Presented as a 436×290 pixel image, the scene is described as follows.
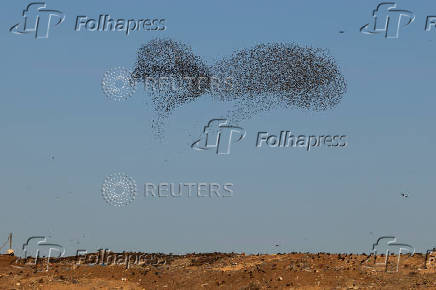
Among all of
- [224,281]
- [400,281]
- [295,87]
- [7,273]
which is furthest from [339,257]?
[7,273]

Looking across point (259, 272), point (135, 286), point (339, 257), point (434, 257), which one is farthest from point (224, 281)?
point (434, 257)

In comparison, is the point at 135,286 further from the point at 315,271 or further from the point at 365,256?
the point at 365,256

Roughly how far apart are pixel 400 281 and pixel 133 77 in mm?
16454

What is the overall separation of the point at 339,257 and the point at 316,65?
33.1ft

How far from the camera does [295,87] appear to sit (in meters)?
38.3

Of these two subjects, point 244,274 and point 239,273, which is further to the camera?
point 239,273

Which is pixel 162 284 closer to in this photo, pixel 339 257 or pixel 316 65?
pixel 339 257

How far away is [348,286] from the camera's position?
33.2 meters

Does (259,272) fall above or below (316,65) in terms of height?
below

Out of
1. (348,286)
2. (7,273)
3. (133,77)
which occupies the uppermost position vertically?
(133,77)

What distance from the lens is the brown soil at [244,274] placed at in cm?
3381

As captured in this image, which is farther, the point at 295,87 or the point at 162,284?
the point at 295,87

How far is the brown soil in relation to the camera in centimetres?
3381

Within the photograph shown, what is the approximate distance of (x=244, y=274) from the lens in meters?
35.1
